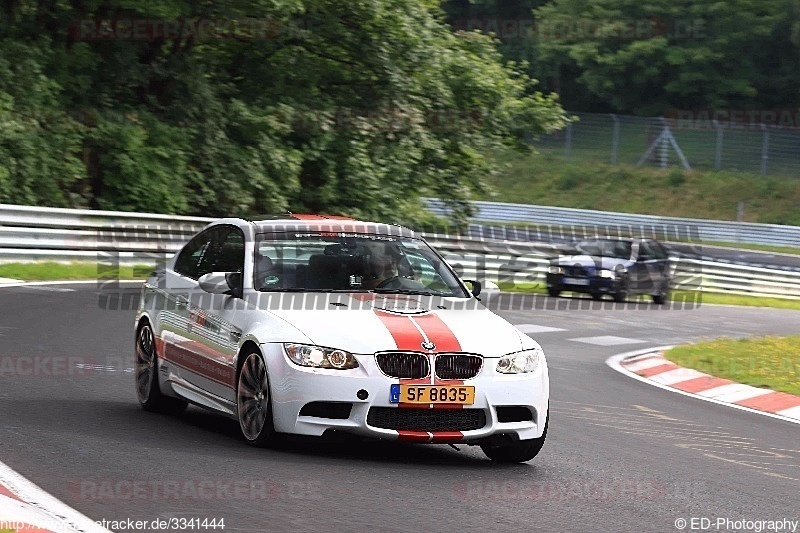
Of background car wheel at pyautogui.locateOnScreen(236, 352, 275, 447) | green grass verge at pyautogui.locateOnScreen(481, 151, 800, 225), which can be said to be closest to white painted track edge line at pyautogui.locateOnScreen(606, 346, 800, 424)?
background car wheel at pyautogui.locateOnScreen(236, 352, 275, 447)

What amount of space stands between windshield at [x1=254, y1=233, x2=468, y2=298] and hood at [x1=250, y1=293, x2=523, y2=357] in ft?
0.69

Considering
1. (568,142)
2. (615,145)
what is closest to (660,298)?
(615,145)

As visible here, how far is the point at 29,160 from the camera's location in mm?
25609

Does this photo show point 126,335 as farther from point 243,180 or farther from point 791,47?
point 791,47

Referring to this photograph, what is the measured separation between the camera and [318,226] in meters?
9.64

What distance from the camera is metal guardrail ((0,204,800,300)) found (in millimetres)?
21844

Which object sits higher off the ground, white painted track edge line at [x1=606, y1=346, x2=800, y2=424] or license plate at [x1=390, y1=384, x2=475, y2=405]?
license plate at [x1=390, y1=384, x2=475, y2=405]

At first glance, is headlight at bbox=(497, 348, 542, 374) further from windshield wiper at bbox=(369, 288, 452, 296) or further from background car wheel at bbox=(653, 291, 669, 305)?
background car wheel at bbox=(653, 291, 669, 305)

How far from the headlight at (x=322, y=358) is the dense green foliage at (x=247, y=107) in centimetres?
1798

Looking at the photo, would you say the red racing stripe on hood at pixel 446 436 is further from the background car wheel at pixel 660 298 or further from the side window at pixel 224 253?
the background car wheel at pixel 660 298

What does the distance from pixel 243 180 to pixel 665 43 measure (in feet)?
120

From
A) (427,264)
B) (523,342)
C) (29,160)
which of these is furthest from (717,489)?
(29,160)

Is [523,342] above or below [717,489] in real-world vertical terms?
above

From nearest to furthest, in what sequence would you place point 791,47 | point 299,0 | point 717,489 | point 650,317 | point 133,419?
1. point 717,489
2. point 133,419
3. point 650,317
4. point 299,0
5. point 791,47
